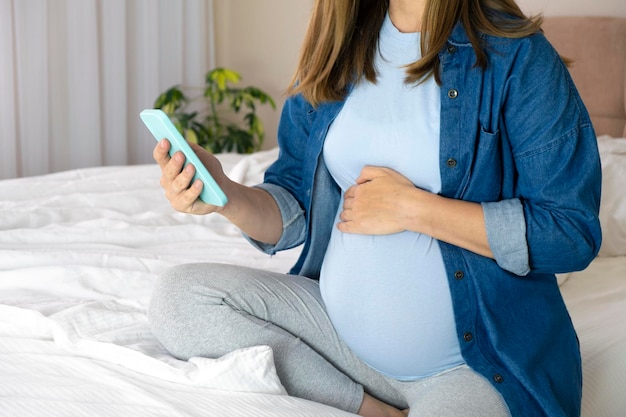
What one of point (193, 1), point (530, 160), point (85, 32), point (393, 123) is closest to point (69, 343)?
point (393, 123)

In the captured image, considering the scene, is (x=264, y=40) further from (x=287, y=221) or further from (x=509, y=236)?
(x=509, y=236)

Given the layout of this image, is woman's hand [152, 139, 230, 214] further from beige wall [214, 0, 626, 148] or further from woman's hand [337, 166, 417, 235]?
beige wall [214, 0, 626, 148]

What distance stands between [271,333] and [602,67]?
73.6 inches

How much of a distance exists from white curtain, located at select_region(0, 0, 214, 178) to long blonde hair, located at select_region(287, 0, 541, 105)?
8.97 ft

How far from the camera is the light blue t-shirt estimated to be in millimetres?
1109

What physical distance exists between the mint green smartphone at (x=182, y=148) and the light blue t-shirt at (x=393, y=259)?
0.21m

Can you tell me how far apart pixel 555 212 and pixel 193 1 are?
3.66m

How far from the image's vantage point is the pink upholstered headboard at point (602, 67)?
258 cm

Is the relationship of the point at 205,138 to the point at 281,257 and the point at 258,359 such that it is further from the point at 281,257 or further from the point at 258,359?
the point at 258,359

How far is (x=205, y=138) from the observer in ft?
13.8

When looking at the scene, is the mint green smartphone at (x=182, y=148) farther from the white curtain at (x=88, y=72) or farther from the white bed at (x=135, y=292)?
the white curtain at (x=88, y=72)

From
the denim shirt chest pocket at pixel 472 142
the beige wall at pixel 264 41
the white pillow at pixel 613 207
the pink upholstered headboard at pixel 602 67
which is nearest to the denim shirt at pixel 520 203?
the denim shirt chest pocket at pixel 472 142

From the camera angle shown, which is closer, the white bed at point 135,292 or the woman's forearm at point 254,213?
the white bed at point 135,292

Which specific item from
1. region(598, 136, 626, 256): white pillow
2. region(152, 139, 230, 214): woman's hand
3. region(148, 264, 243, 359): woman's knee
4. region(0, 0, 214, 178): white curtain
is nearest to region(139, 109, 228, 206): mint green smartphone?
region(152, 139, 230, 214): woman's hand
